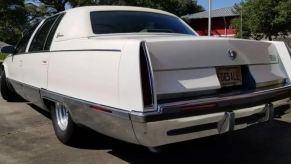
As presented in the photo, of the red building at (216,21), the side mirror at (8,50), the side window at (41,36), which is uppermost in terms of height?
the side window at (41,36)

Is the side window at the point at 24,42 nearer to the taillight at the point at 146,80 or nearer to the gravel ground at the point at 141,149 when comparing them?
the gravel ground at the point at 141,149

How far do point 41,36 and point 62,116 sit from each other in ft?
4.44

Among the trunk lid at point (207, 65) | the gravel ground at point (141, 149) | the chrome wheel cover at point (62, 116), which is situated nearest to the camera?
the trunk lid at point (207, 65)

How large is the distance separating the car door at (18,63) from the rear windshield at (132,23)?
1.80m

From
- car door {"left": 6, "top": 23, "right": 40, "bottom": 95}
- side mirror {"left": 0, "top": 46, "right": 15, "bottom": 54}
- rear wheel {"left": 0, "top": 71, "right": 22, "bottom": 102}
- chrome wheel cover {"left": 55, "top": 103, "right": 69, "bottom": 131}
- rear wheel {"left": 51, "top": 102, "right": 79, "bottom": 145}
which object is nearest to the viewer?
rear wheel {"left": 51, "top": 102, "right": 79, "bottom": 145}

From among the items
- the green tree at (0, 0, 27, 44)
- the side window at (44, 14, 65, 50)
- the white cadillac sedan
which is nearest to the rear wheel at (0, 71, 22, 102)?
the side window at (44, 14, 65, 50)

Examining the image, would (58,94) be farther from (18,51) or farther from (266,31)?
(266,31)

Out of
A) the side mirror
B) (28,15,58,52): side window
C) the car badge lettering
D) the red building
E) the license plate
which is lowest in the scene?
the red building

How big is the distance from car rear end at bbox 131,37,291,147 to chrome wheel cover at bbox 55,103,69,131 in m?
1.70

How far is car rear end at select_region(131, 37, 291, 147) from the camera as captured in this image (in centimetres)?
348

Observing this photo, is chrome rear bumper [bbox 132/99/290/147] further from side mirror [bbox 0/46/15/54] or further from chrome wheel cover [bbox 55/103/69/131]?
side mirror [bbox 0/46/15/54]

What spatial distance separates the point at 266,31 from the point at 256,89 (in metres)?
29.4

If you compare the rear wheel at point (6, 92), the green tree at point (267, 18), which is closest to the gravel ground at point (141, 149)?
the rear wheel at point (6, 92)

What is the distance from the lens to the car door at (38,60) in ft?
17.4
